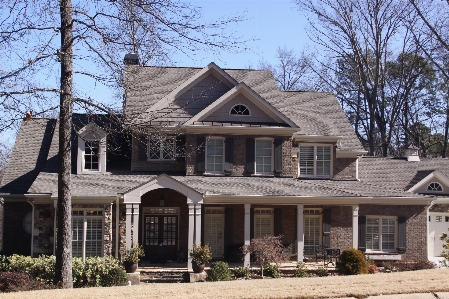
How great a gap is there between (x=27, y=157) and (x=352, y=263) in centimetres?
1506

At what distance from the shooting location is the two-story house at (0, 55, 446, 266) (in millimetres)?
23219

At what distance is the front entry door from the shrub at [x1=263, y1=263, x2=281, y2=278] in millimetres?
4544

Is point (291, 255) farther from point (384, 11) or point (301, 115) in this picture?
point (384, 11)

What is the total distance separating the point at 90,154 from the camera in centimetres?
2481

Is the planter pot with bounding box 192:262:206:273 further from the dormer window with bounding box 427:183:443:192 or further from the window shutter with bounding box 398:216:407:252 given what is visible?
the dormer window with bounding box 427:183:443:192

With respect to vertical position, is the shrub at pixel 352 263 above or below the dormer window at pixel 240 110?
below

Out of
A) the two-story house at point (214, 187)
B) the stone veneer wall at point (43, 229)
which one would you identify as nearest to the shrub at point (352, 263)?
the two-story house at point (214, 187)

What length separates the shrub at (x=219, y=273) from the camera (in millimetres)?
21453

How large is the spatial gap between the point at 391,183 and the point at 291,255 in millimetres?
7538

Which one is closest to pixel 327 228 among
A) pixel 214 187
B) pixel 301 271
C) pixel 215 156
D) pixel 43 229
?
pixel 301 271

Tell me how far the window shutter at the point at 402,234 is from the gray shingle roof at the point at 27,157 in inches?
608

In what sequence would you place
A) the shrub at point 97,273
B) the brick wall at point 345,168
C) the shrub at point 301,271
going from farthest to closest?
1. the brick wall at point 345,168
2. the shrub at point 301,271
3. the shrub at point 97,273

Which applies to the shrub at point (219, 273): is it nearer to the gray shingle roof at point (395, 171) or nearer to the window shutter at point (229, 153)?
the window shutter at point (229, 153)

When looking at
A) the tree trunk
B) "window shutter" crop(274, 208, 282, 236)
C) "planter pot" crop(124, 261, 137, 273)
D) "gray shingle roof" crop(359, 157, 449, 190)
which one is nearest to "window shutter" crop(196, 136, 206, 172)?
"window shutter" crop(274, 208, 282, 236)
